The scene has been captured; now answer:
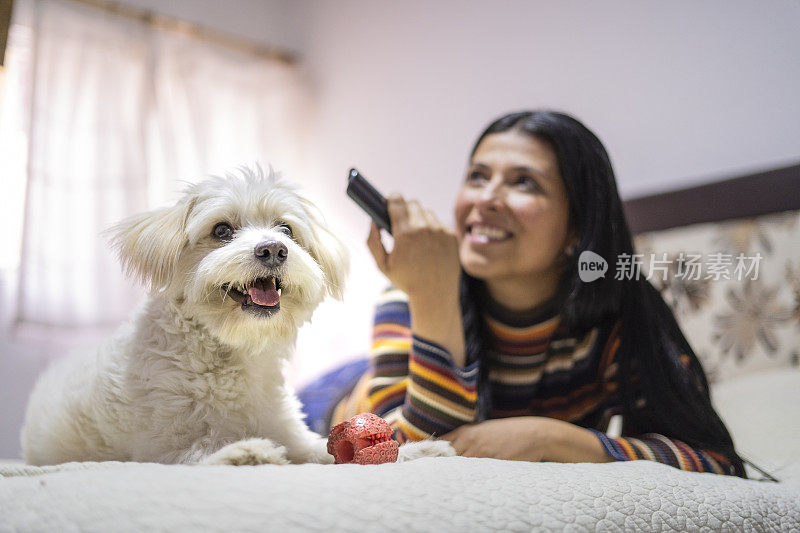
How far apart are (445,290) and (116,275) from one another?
1.55 meters

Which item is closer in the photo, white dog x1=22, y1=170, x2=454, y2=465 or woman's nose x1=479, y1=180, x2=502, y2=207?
white dog x1=22, y1=170, x2=454, y2=465

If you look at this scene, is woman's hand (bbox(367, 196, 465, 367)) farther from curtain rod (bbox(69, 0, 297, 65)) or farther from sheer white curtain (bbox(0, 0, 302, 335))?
curtain rod (bbox(69, 0, 297, 65))

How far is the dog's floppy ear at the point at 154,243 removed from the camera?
712 millimetres

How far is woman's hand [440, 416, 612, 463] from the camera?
892mm

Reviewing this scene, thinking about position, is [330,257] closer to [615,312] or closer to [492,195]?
[492,195]

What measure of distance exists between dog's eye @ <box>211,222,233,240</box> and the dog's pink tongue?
76 millimetres

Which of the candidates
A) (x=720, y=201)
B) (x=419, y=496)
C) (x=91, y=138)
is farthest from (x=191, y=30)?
(x=419, y=496)

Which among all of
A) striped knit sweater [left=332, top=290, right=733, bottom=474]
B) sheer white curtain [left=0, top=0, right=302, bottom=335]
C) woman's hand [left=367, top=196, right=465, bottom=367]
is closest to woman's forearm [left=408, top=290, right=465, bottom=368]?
woman's hand [left=367, top=196, right=465, bottom=367]

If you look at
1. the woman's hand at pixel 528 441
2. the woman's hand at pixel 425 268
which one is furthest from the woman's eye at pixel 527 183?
the woman's hand at pixel 528 441

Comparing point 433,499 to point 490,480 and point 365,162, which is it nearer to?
point 490,480

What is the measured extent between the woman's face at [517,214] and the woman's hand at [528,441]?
31 cm

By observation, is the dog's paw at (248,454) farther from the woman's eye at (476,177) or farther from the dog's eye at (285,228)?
the woman's eye at (476,177)

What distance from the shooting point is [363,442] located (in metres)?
0.70

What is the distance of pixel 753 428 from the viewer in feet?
4.18
